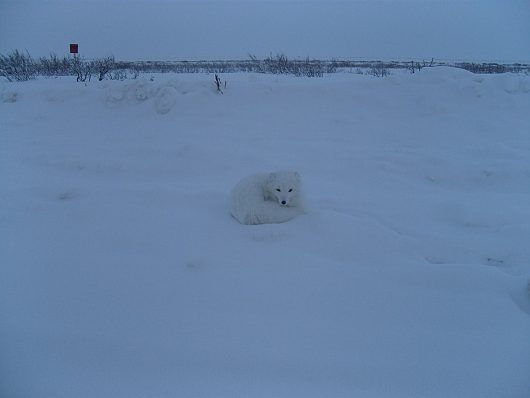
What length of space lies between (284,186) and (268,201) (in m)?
0.28

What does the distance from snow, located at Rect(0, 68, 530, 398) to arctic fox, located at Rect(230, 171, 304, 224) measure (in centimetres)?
15

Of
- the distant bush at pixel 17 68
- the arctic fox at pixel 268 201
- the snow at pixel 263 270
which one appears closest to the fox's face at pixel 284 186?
the arctic fox at pixel 268 201

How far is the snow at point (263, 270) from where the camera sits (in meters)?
1.87

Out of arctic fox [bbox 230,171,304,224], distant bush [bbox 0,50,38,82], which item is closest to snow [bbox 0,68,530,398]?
arctic fox [bbox 230,171,304,224]

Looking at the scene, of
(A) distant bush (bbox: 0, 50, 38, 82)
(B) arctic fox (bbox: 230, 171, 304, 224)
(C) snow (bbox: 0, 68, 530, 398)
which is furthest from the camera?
(A) distant bush (bbox: 0, 50, 38, 82)

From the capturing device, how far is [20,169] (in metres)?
5.43

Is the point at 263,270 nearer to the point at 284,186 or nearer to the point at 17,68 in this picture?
the point at 284,186

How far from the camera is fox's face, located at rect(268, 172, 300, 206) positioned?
3709mm

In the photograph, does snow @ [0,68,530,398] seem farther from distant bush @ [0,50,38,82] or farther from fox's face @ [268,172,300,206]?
distant bush @ [0,50,38,82]

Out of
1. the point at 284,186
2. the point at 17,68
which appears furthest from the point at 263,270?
the point at 17,68

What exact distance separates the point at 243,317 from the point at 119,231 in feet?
5.86

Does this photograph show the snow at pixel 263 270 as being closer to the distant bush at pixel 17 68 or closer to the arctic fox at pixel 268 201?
the arctic fox at pixel 268 201

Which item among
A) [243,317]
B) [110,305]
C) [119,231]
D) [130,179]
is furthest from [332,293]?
[130,179]

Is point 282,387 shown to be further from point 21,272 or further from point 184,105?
point 184,105
